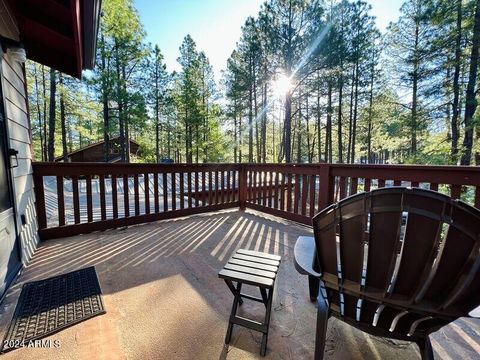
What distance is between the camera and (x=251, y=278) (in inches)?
50.9

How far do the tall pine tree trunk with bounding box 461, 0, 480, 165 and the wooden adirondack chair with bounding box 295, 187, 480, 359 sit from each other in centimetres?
843

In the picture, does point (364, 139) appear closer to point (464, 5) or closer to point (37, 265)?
point (464, 5)

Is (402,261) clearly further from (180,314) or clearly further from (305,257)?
(180,314)

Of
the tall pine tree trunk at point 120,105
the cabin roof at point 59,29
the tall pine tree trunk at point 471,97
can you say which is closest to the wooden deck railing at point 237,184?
the cabin roof at point 59,29

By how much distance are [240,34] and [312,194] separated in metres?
12.4

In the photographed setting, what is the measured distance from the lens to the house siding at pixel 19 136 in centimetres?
209

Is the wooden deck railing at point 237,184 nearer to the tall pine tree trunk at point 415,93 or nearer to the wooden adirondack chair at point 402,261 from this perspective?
the wooden adirondack chair at point 402,261

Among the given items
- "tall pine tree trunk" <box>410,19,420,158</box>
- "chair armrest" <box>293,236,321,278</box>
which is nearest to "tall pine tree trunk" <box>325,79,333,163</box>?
"tall pine tree trunk" <box>410,19,420,158</box>

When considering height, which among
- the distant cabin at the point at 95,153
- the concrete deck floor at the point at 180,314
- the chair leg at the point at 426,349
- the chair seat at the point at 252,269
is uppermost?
the distant cabin at the point at 95,153

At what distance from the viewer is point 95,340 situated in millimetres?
1317

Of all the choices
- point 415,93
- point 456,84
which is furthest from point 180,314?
Result: point 415,93

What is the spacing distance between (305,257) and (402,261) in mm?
468

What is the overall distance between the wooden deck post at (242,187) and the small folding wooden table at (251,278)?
3.04 m

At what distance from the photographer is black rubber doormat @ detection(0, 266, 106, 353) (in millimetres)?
1355
